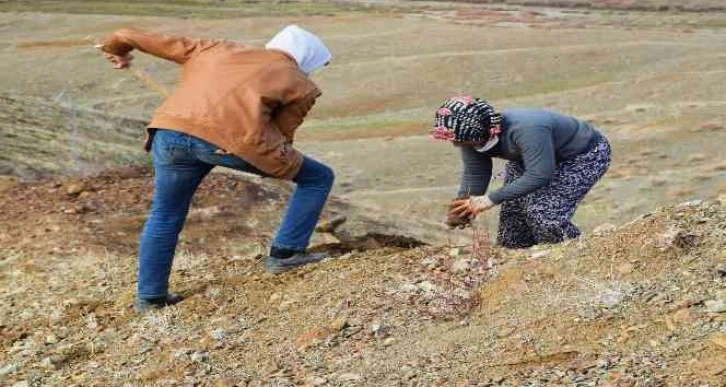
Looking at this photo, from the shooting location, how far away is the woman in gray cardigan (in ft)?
15.5

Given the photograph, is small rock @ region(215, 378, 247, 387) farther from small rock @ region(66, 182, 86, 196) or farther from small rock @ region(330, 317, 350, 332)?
small rock @ region(66, 182, 86, 196)

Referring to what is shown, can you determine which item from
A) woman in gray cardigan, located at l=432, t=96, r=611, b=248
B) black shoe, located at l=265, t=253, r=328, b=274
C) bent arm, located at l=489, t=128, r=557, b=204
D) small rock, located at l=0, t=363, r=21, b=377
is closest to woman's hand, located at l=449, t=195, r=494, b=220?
woman in gray cardigan, located at l=432, t=96, r=611, b=248

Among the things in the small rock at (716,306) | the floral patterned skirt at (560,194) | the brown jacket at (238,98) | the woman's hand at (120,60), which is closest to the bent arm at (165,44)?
the brown jacket at (238,98)

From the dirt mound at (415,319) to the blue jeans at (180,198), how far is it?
16cm

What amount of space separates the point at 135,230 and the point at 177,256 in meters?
0.65

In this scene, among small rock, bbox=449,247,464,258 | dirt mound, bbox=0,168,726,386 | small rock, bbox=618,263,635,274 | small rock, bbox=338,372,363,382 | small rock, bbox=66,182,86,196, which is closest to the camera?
dirt mound, bbox=0,168,726,386

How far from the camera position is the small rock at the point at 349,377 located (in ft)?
11.9

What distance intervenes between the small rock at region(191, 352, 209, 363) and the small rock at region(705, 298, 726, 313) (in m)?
1.76

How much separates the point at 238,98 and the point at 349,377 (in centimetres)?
129

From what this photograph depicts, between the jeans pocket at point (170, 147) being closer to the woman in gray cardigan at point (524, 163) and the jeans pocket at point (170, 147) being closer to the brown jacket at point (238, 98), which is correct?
the brown jacket at point (238, 98)

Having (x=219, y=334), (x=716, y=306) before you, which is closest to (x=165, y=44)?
(x=219, y=334)

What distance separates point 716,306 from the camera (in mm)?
3512

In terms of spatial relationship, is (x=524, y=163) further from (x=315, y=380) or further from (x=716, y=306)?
(x=315, y=380)

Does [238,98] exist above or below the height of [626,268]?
above
